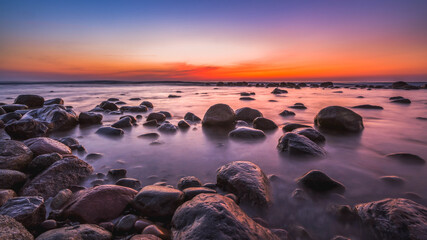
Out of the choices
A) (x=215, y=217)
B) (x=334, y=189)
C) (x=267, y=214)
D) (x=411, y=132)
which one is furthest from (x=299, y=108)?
(x=215, y=217)

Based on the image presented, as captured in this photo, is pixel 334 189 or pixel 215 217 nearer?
pixel 215 217

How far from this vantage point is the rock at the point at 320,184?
2.02m

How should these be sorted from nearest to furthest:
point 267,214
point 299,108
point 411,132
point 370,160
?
point 267,214
point 370,160
point 411,132
point 299,108

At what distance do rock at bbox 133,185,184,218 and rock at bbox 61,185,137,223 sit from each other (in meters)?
0.13

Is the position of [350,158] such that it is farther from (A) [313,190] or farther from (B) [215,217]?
(B) [215,217]

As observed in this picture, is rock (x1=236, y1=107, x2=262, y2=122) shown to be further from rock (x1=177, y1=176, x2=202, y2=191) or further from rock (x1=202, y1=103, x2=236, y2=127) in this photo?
rock (x1=177, y1=176, x2=202, y2=191)

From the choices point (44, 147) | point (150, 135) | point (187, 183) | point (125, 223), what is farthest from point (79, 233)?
point (150, 135)

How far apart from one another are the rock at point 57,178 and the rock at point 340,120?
4.52 meters

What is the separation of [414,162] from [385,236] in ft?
6.30

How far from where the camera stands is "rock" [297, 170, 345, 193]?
2.02 metres

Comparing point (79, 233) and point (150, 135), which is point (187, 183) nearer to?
point (79, 233)

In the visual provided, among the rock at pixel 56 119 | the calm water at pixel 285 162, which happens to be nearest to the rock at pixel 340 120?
the calm water at pixel 285 162

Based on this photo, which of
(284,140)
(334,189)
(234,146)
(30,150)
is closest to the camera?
(334,189)

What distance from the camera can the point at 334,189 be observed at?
79.7 inches
